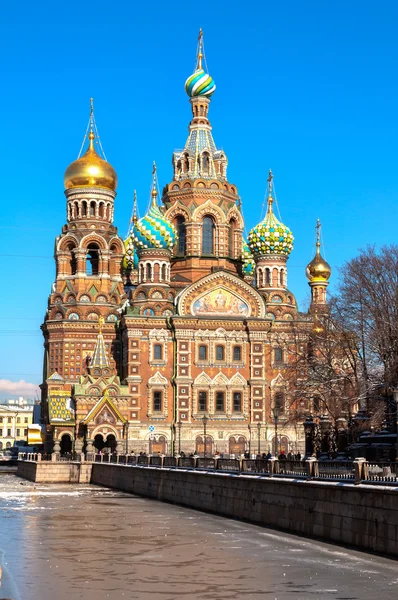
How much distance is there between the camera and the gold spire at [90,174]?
2718 inches

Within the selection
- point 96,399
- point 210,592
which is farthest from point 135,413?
point 210,592

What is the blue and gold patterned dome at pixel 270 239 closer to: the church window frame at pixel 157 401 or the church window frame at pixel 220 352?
the church window frame at pixel 220 352

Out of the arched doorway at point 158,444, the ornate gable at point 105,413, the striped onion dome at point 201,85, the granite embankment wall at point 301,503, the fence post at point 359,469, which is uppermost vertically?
the striped onion dome at point 201,85

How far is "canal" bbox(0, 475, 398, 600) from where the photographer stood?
1720cm

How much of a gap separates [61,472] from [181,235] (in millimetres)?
20629

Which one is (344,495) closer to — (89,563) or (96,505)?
(89,563)

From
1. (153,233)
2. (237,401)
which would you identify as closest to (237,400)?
(237,401)

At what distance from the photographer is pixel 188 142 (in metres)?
71.6

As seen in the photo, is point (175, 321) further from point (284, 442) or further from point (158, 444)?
point (284, 442)

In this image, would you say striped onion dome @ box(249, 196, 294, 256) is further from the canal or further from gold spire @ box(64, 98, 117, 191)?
the canal

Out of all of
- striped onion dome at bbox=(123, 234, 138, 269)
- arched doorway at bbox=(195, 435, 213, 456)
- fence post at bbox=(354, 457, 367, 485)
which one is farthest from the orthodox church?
fence post at bbox=(354, 457, 367, 485)

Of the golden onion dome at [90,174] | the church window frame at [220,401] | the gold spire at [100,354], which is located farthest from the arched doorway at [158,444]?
the golden onion dome at [90,174]

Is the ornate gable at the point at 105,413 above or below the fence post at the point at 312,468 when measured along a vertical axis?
above

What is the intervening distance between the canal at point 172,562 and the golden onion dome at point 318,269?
4007 centimetres
